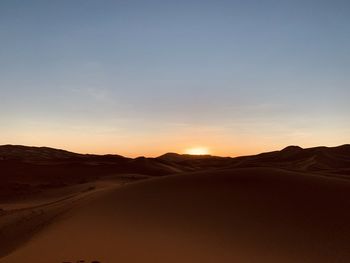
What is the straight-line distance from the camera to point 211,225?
7727 mm

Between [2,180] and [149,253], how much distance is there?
73.9ft

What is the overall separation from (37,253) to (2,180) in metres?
21.3

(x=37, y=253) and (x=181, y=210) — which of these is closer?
(x=37, y=253)

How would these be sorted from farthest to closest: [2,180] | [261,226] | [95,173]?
1. [95,173]
2. [2,180]
3. [261,226]

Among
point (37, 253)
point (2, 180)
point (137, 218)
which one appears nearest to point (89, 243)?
point (37, 253)

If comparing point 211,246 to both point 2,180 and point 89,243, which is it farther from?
point 2,180

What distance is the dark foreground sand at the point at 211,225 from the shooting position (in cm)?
650

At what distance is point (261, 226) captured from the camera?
7.51m

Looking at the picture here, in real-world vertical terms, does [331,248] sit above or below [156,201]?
below

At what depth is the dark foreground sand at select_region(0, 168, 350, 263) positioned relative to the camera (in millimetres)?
6500

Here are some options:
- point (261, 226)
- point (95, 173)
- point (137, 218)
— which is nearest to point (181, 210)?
point (137, 218)

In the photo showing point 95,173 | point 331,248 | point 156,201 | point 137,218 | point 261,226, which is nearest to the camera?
point 331,248

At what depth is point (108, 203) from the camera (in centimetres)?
1005

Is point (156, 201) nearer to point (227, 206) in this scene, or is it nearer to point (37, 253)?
point (227, 206)
